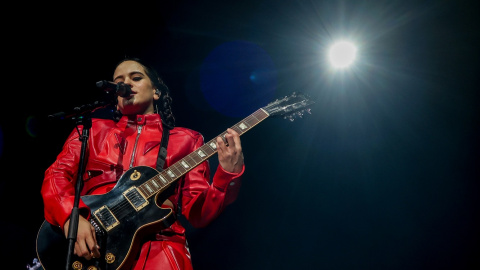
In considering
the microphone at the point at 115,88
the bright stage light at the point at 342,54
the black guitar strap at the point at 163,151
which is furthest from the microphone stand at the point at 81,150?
the bright stage light at the point at 342,54

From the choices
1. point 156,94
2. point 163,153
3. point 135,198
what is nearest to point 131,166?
point 163,153

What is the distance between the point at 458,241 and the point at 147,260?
3929mm

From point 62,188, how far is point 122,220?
1.72ft

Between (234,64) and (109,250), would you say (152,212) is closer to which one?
(109,250)

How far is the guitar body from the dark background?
5.94ft

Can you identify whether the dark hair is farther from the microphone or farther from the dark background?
the dark background

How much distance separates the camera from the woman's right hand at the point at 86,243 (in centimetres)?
167

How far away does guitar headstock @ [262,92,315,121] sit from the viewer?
9.81 feet

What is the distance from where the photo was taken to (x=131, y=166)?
2.33m

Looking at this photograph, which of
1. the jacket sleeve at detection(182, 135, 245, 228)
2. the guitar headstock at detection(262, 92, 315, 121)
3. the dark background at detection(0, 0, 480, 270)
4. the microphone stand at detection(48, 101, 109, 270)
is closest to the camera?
the microphone stand at detection(48, 101, 109, 270)

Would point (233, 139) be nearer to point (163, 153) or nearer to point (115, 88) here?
point (163, 153)

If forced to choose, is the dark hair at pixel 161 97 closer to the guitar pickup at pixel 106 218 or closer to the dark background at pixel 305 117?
the dark background at pixel 305 117

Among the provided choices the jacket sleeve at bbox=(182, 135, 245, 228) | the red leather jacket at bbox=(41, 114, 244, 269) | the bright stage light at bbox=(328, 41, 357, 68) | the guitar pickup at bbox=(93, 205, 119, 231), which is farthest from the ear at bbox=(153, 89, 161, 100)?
the bright stage light at bbox=(328, 41, 357, 68)

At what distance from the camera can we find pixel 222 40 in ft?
14.6
